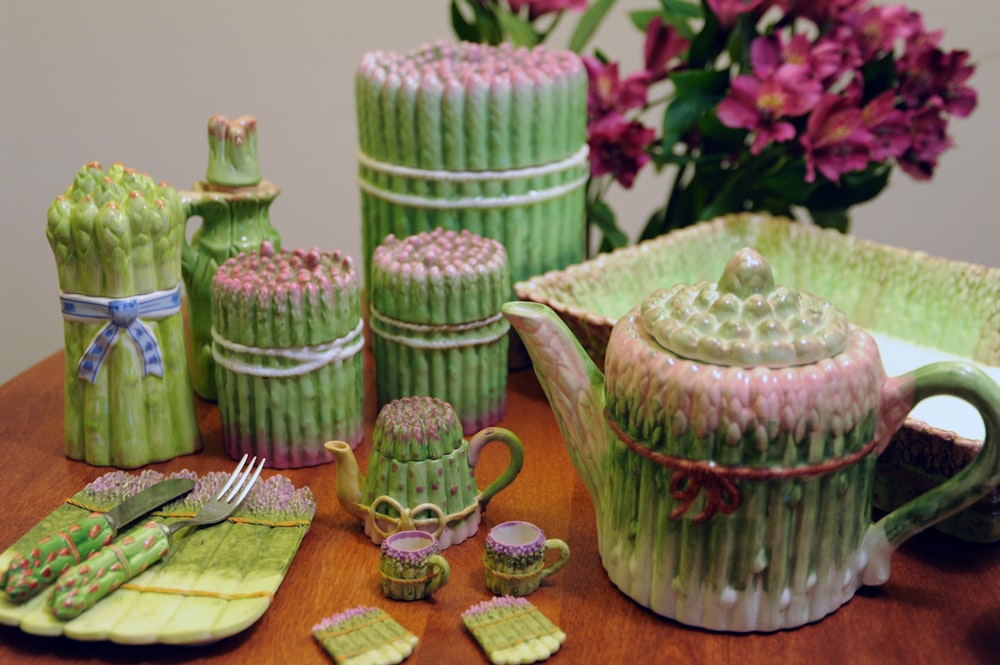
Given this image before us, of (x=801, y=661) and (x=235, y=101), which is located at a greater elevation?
(x=235, y=101)

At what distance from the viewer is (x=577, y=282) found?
129cm

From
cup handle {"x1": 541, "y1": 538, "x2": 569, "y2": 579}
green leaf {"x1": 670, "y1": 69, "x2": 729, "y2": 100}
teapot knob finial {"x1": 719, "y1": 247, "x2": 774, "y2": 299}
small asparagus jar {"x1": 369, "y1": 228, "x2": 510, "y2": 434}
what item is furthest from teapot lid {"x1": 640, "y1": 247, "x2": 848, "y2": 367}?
green leaf {"x1": 670, "y1": 69, "x2": 729, "y2": 100}

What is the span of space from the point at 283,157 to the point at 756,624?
4.58ft

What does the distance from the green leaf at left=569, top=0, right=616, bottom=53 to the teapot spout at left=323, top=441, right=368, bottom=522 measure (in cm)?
74

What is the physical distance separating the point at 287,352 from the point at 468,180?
30 cm

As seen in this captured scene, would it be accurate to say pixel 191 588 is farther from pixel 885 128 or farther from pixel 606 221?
pixel 885 128

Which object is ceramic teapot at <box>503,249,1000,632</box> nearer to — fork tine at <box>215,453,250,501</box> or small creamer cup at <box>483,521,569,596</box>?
small creamer cup at <box>483,521,569,596</box>

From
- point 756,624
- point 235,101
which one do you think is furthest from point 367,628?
point 235,101

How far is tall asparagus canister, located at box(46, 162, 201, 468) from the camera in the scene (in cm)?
104

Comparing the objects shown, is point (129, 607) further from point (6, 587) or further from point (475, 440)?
point (475, 440)

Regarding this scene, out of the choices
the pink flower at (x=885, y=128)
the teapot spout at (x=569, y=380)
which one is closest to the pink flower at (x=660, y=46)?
the pink flower at (x=885, y=128)

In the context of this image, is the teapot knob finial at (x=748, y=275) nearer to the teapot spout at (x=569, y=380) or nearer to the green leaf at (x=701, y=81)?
the teapot spout at (x=569, y=380)

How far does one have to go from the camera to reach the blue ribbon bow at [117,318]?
41.6 inches

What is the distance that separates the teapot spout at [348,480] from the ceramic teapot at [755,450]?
0.73 ft
